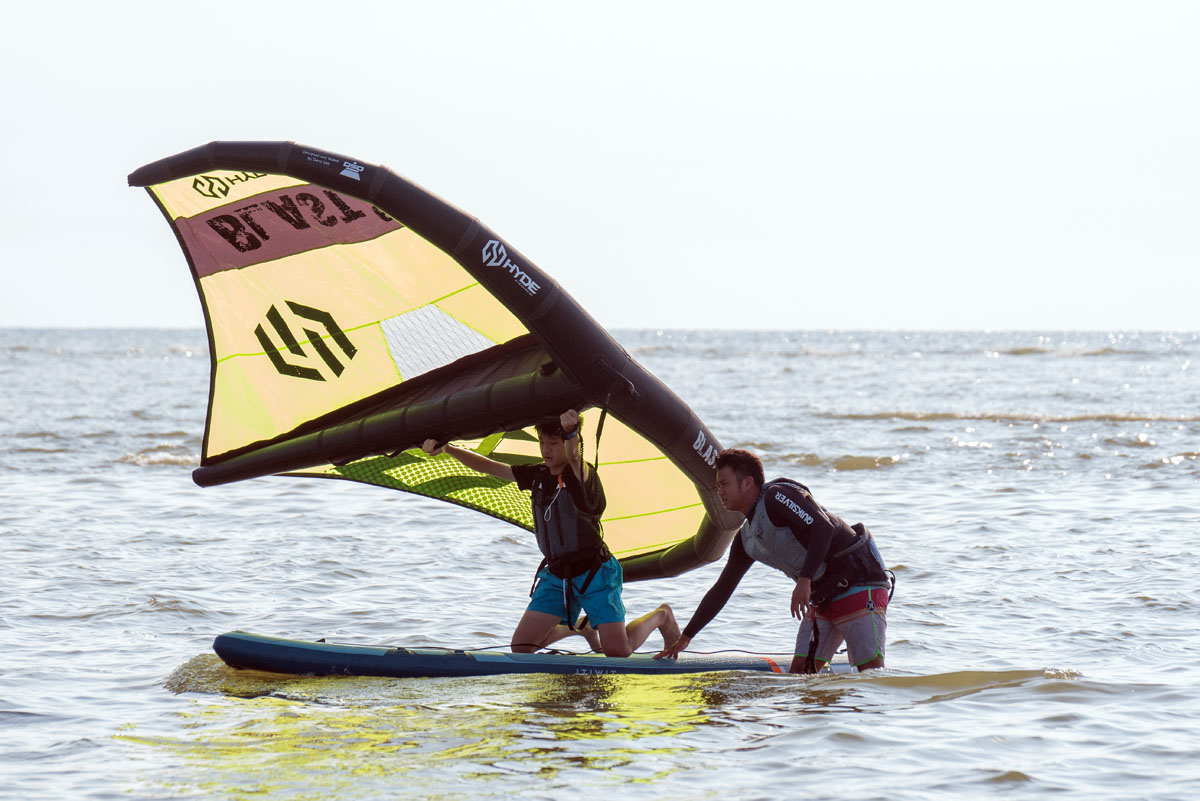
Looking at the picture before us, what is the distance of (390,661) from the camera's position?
7484 mm

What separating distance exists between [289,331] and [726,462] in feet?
9.40

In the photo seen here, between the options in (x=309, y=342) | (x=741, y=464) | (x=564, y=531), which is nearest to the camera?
(x=741, y=464)

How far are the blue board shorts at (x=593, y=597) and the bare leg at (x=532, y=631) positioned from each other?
41mm

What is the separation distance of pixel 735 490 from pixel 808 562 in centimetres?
57

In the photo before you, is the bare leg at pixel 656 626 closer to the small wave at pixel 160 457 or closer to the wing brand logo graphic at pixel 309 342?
the wing brand logo graphic at pixel 309 342

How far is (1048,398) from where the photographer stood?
34062mm

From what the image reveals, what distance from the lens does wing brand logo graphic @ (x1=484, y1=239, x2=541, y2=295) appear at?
620cm

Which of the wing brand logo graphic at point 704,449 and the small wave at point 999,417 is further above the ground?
the wing brand logo graphic at point 704,449

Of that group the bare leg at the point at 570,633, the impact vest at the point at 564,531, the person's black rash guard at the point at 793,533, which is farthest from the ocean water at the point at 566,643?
the impact vest at the point at 564,531

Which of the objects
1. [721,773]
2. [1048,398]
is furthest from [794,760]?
[1048,398]

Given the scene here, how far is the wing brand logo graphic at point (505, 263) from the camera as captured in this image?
6.20 m

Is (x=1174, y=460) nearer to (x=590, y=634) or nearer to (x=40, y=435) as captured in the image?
(x=590, y=634)

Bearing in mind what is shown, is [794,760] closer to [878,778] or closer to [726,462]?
[878,778]

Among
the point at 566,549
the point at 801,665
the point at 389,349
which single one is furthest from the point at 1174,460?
the point at 389,349
